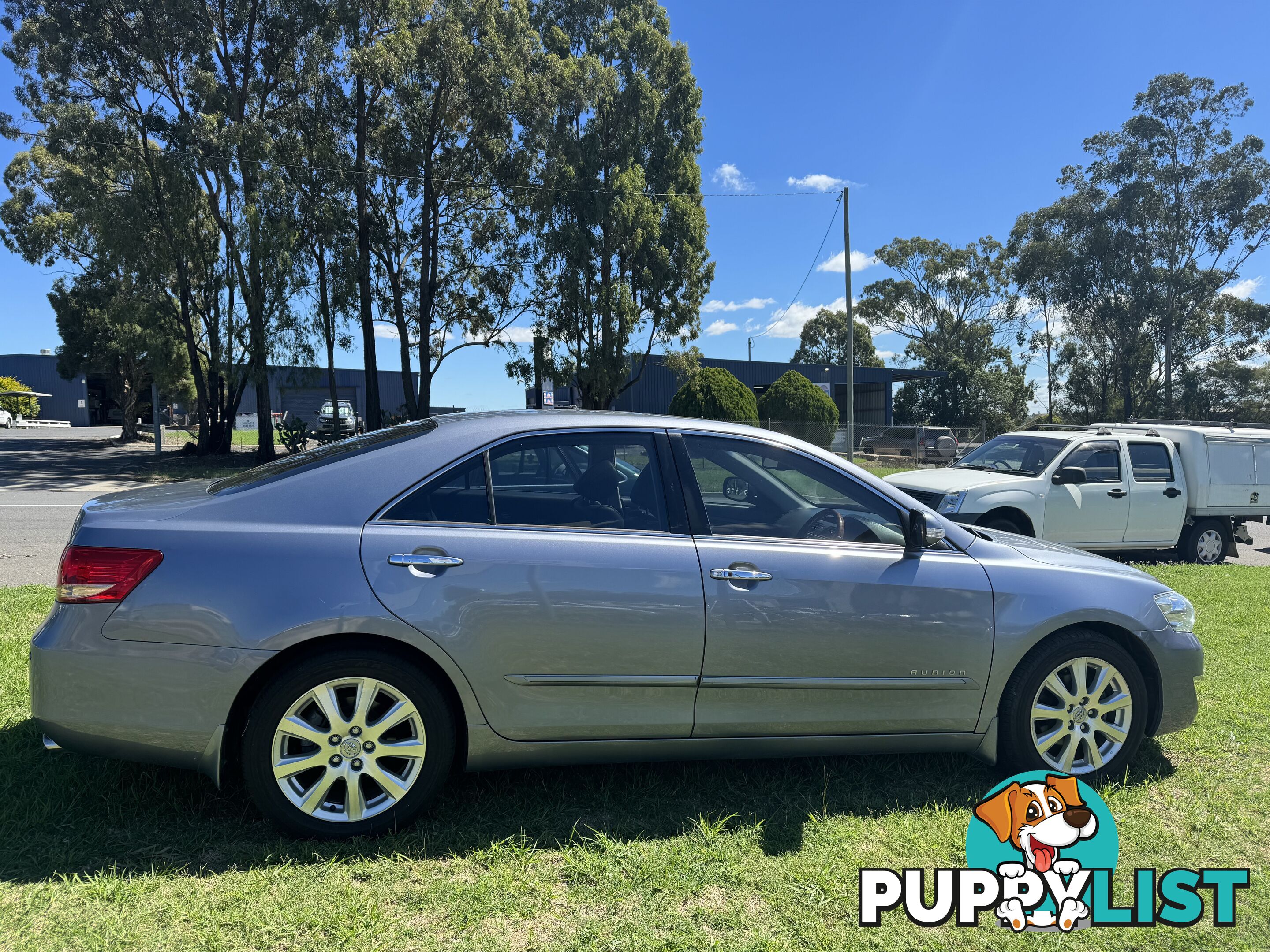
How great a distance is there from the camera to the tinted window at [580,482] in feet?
10.5

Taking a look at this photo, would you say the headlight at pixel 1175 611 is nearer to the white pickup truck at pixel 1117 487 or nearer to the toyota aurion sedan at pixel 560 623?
the toyota aurion sedan at pixel 560 623

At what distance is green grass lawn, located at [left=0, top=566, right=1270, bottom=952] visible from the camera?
2.51 metres

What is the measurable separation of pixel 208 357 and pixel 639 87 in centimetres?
1689

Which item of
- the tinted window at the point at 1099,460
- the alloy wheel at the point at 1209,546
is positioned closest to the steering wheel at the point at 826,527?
the tinted window at the point at 1099,460

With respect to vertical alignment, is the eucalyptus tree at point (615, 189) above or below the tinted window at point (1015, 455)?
A: above

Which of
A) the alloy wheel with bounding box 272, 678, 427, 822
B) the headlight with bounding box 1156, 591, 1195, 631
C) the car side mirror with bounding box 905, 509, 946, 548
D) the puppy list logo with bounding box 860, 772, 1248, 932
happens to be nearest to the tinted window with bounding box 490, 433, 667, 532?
the alloy wheel with bounding box 272, 678, 427, 822

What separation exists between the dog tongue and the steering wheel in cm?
138

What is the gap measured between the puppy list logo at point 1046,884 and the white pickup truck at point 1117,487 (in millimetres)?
5572

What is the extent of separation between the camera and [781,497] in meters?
3.62

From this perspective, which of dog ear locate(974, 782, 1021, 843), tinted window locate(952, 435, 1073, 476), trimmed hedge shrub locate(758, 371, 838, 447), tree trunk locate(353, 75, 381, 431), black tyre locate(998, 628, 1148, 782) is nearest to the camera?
dog ear locate(974, 782, 1021, 843)

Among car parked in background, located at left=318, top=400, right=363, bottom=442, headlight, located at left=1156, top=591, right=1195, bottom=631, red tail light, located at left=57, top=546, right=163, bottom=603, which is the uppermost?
car parked in background, located at left=318, top=400, right=363, bottom=442

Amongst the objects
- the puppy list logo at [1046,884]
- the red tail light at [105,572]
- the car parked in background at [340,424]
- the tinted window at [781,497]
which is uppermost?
the car parked in background at [340,424]

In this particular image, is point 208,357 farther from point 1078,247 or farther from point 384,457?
point 1078,247

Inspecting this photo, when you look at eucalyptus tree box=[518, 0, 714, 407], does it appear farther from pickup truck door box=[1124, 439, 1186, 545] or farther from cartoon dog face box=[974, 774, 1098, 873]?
cartoon dog face box=[974, 774, 1098, 873]
